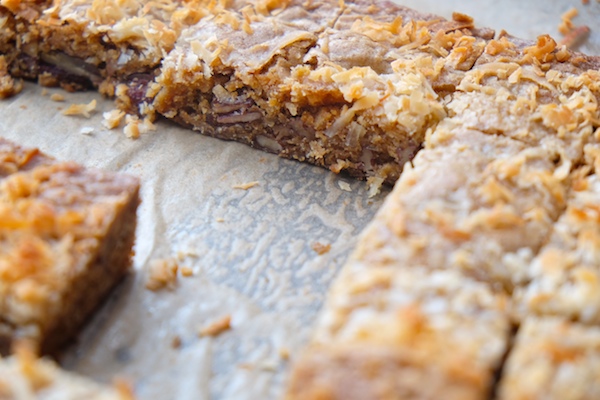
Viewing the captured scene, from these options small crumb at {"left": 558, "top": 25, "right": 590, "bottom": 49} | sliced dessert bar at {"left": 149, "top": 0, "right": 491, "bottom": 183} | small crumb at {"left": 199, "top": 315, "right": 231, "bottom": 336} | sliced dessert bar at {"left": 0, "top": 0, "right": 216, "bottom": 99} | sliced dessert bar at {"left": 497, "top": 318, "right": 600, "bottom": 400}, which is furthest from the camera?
small crumb at {"left": 558, "top": 25, "right": 590, "bottom": 49}

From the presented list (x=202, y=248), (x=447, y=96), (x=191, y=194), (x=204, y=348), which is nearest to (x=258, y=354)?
(x=204, y=348)

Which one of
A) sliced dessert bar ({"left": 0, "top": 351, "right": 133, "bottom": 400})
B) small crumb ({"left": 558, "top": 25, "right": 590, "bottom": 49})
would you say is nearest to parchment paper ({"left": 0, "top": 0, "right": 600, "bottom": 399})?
sliced dessert bar ({"left": 0, "top": 351, "right": 133, "bottom": 400})

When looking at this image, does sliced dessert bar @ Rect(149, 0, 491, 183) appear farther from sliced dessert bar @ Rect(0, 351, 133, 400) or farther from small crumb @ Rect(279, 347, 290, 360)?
sliced dessert bar @ Rect(0, 351, 133, 400)

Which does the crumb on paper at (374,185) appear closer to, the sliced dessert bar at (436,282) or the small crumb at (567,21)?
the sliced dessert bar at (436,282)

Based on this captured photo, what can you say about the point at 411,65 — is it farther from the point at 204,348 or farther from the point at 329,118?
the point at 204,348

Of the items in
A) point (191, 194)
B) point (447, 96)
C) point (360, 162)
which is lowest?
point (191, 194)

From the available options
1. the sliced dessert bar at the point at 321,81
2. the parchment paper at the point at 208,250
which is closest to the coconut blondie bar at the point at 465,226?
the sliced dessert bar at the point at 321,81
